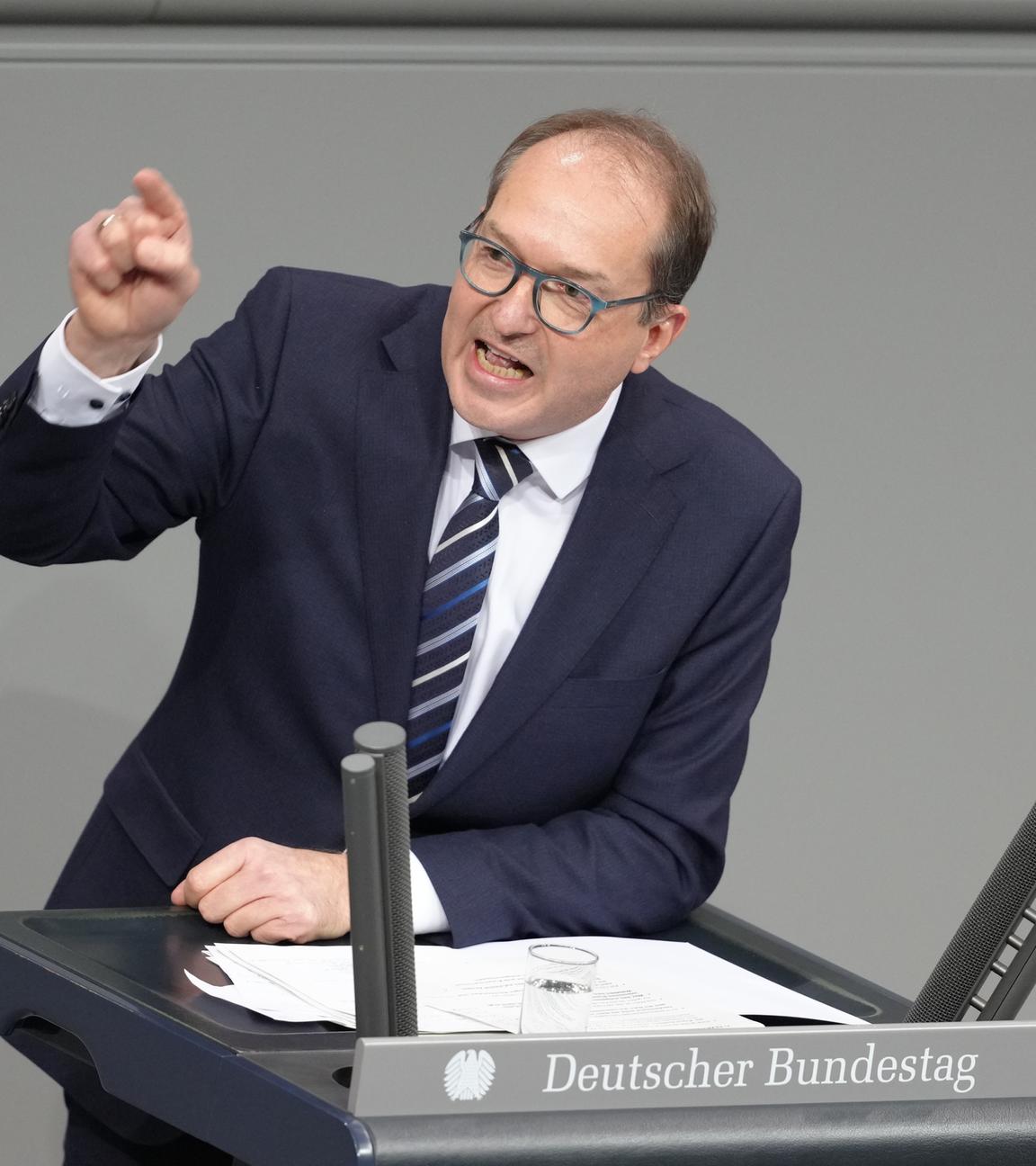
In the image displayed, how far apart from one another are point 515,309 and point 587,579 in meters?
0.26

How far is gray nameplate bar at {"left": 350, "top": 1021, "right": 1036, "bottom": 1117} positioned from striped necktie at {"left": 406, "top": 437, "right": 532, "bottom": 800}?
0.67 metres

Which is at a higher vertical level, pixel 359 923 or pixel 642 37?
pixel 642 37

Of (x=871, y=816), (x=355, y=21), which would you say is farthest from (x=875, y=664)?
(x=355, y=21)

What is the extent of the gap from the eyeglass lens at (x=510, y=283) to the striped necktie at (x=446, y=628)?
0.19 m

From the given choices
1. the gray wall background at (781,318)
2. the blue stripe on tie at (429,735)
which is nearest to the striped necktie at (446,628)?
the blue stripe on tie at (429,735)

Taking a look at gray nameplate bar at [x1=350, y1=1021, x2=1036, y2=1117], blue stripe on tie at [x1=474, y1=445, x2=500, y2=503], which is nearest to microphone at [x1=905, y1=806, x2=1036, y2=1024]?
gray nameplate bar at [x1=350, y1=1021, x2=1036, y2=1117]

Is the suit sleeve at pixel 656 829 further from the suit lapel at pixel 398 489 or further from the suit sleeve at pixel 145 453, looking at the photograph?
the suit sleeve at pixel 145 453

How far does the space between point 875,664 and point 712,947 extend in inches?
61.1

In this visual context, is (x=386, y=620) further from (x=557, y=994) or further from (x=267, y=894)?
(x=557, y=994)

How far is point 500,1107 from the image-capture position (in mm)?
1013

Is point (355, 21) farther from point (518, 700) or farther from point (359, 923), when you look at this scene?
point (359, 923)

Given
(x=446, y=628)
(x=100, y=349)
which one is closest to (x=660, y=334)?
(x=446, y=628)

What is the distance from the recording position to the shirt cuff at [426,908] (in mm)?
1483

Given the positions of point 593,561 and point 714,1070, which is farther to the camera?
point 593,561
